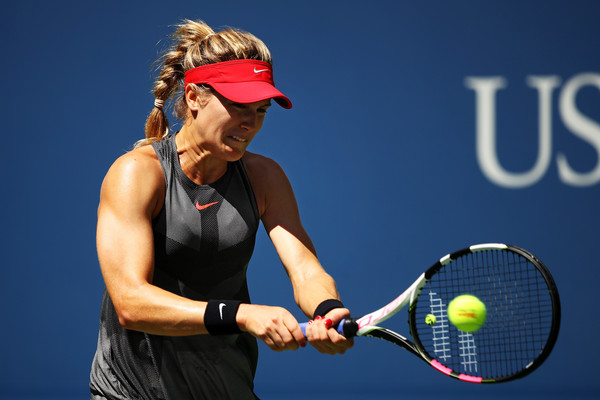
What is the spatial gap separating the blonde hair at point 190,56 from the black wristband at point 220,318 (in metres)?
0.53

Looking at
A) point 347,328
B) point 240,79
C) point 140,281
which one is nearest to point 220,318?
point 140,281

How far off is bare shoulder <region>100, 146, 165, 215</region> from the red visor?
25 cm

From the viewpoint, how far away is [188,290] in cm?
193

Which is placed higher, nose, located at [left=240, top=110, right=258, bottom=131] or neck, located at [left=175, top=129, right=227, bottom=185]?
nose, located at [left=240, top=110, right=258, bottom=131]

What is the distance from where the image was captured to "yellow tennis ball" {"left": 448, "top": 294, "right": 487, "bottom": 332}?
1.97m

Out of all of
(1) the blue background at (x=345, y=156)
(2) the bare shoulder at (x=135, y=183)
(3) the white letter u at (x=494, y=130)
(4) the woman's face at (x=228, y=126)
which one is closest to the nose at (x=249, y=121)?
(4) the woman's face at (x=228, y=126)

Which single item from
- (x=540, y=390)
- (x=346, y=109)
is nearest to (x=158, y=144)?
(x=346, y=109)

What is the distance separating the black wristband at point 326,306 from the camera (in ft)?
6.12

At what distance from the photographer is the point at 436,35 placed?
470 cm

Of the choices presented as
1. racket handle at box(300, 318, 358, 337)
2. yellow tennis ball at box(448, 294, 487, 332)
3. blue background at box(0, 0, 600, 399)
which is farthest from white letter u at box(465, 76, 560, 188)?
racket handle at box(300, 318, 358, 337)

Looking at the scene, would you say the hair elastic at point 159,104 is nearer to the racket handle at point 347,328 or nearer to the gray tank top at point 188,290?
the gray tank top at point 188,290

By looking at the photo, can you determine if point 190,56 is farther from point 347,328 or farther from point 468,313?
point 468,313

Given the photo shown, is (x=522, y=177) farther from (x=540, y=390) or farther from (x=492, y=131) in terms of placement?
(x=540, y=390)

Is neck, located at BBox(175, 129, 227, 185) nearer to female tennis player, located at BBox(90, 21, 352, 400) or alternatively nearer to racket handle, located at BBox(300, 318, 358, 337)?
female tennis player, located at BBox(90, 21, 352, 400)
